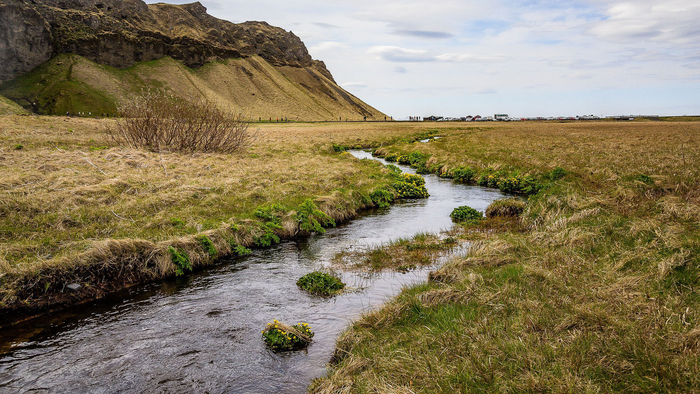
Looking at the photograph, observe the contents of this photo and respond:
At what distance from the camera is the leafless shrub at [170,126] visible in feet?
94.1

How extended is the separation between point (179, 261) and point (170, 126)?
20.8 m

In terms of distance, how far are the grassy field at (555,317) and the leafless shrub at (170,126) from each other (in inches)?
869

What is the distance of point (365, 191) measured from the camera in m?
21.6

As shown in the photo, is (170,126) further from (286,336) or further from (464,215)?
(286,336)

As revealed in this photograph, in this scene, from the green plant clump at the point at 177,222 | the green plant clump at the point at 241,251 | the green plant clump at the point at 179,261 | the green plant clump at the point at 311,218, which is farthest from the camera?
the green plant clump at the point at 311,218

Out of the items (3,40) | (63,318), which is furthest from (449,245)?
(3,40)

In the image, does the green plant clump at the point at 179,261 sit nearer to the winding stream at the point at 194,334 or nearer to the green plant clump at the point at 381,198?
the winding stream at the point at 194,334

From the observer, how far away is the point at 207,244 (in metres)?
12.8

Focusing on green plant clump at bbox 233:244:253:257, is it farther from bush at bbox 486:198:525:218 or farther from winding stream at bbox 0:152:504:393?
bush at bbox 486:198:525:218

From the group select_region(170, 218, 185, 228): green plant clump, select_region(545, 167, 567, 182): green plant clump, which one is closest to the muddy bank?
select_region(170, 218, 185, 228): green plant clump

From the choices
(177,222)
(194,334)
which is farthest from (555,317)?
(177,222)

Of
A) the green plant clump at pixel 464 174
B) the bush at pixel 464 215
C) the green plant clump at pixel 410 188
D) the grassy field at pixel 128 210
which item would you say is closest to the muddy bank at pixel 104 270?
the grassy field at pixel 128 210

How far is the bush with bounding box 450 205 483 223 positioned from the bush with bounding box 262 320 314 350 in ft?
36.5

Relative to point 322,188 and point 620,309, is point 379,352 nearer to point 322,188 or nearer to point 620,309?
point 620,309
